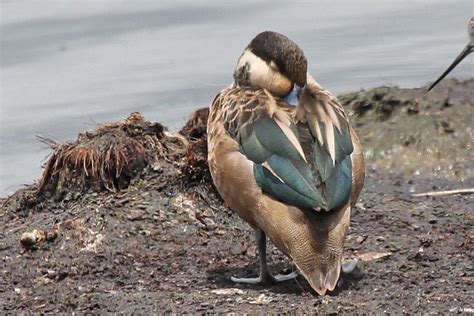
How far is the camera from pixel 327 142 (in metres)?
7.66

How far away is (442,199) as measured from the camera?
10250 millimetres

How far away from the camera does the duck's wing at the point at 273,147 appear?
7406 millimetres

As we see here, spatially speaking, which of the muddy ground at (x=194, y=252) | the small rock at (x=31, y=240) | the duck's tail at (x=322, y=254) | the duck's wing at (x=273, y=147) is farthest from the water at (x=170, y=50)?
the duck's tail at (x=322, y=254)

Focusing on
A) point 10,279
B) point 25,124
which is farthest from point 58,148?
point 25,124

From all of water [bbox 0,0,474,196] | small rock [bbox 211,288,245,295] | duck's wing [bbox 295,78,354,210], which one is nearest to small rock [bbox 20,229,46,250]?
small rock [bbox 211,288,245,295]

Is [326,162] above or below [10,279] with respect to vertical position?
above

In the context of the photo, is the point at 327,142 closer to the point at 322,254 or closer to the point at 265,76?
the point at 322,254

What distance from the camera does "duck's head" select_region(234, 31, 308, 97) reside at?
825cm

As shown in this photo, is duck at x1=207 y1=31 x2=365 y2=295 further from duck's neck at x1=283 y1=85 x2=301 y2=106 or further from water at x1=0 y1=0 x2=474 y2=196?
water at x1=0 y1=0 x2=474 y2=196

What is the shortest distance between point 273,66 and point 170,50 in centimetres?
822

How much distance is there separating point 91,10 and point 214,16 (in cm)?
161

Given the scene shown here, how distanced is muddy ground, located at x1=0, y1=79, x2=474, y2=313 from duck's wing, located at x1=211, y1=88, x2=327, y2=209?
597 millimetres

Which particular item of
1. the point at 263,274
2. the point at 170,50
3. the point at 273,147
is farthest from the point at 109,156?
the point at 170,50

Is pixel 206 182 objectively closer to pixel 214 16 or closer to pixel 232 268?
pixel 232 268
